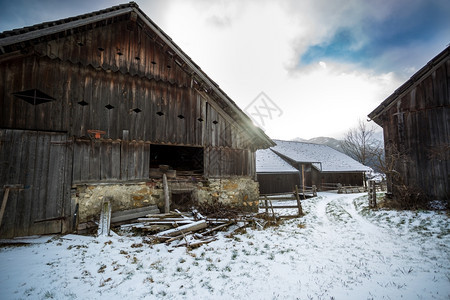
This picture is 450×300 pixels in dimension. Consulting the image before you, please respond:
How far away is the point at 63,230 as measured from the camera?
6648mm

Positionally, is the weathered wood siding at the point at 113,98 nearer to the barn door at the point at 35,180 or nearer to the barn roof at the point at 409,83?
the barn door at the point at 35,180

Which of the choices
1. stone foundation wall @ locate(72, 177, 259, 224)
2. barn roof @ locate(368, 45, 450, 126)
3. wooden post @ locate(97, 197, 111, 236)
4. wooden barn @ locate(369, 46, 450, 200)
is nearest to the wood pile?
wooden post @ locate(97, 197, 111, 236)

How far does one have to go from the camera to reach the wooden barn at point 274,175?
22.4 meters

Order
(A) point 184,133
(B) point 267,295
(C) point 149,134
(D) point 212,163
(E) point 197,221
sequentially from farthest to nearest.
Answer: (D) point 212,163, (A) point 184,133, (C) point 149,134, (E) point 197,221, (B) point 267,295

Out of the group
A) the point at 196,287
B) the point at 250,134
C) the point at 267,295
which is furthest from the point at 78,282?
the point at 250,134

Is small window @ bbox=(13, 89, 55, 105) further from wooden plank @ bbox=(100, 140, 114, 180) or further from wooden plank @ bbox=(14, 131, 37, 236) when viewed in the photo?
wooden plank @ bbox=(100, 140, 114, 180)

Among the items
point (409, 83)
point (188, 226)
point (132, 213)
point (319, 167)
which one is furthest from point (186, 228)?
point (319, 167)

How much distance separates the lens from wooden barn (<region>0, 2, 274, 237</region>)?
20.7ft

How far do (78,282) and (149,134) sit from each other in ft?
17.8

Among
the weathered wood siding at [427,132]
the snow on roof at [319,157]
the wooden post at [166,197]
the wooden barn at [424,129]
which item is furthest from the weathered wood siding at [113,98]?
the snow on roof at [319,157]

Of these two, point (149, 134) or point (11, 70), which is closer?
point (11, 70)

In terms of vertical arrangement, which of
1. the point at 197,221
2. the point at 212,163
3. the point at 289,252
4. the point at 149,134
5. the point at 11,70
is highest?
the point at 11,70

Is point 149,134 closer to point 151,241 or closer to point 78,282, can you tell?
point 151,241

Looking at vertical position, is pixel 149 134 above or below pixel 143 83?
below
